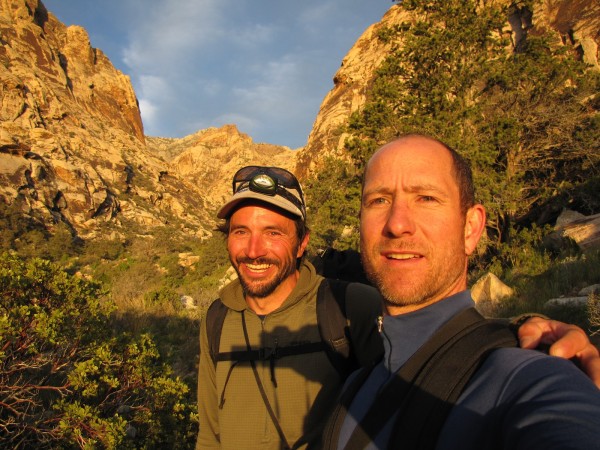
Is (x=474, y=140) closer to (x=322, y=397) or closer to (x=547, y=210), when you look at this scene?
(x=547, y=210)

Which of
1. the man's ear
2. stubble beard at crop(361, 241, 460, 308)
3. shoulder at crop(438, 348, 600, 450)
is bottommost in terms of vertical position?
shoulder at crop(438, 348, 600, 450)

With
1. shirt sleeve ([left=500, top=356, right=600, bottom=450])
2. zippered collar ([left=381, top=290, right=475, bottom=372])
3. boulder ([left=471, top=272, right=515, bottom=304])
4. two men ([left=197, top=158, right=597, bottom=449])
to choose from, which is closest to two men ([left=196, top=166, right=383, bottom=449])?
two men ([left=197, top=158, right=597, bottom=449])

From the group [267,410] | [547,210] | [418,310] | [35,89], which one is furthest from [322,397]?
[35,89]

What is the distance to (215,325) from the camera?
2150 millimetres

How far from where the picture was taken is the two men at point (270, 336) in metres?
1.76

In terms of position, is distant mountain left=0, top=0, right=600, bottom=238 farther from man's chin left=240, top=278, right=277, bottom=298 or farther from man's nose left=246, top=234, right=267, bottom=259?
man's chin left=240, top=278, right=277, bottom=298

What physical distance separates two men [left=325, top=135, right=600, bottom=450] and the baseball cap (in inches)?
34.2

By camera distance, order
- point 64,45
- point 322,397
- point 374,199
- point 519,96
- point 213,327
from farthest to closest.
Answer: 1. point 64,45
2. point 519,96
3. point 213,327
4. point 322,397
5. point 374,199

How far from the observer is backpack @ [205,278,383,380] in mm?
1774

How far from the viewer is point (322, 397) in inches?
68.7

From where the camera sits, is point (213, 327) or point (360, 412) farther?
point (213, 327)

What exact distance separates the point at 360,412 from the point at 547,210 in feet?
39.4

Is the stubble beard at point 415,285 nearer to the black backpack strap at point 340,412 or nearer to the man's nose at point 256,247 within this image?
the black backpack strap at point 340,412

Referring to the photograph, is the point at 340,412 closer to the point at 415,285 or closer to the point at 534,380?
the point at 415,285
